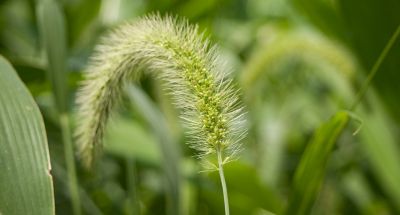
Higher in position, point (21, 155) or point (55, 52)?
point (55, 52)

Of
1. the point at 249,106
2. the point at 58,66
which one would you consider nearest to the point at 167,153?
the point at 58,66

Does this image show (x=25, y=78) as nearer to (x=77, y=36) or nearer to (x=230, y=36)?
(x=77, y=36)

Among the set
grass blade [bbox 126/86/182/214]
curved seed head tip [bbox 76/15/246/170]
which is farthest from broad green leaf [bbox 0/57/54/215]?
grass blade [bbox 126/86/182/214]

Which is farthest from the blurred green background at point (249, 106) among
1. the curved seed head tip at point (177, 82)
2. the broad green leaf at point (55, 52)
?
the curved seed head tip at point (177, 82)

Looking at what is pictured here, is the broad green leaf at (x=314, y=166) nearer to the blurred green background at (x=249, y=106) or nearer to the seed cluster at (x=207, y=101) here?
the blurred green background at (x=249, y=106)

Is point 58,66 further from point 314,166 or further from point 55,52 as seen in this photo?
point 314,166

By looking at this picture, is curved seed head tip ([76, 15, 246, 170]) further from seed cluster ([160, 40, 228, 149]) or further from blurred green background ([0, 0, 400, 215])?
blurred green background ([0, 0, 400, 215])
